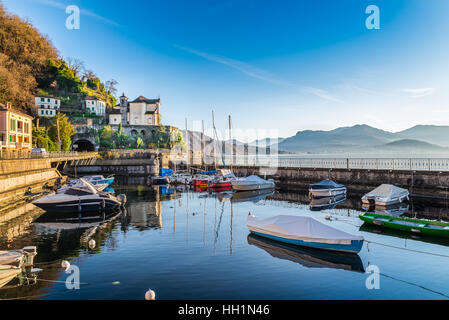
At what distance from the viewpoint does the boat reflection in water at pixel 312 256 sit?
482 inches

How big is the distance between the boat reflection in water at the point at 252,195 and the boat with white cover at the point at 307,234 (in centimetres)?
1408

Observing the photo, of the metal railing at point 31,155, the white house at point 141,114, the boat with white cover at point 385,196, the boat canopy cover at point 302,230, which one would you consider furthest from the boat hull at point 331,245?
the white house at point 141,114

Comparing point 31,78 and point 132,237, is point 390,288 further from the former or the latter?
point 31,78

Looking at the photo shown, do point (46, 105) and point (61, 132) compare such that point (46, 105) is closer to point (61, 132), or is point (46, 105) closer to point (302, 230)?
point (61, 132)

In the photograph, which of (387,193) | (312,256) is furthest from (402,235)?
(387,193)

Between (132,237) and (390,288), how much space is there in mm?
13389

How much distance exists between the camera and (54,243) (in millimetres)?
15102

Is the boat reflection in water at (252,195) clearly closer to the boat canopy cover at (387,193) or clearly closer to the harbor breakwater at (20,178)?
the boat canopy cover at (387,193)

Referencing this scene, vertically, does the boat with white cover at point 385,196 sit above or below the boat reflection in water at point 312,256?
above

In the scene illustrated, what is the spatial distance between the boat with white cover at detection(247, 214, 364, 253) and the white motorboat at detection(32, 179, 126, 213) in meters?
14.0

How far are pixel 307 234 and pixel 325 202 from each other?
15.8 metres

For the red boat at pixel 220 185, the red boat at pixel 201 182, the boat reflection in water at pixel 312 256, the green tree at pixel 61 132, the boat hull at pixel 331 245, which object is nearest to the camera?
the boat reflection in water at pixel 312 256
